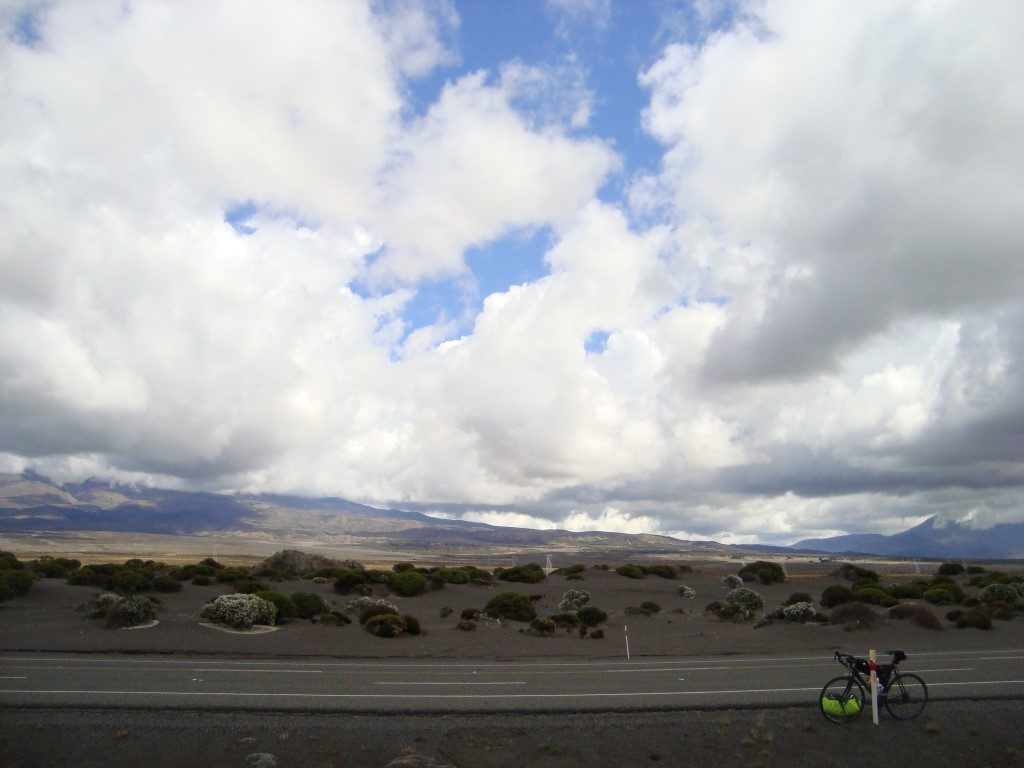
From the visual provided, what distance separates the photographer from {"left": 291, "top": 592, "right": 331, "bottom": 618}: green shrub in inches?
1128

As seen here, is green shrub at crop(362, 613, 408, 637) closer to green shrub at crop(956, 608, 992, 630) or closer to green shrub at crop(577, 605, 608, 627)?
green shrub at crop(577, 605, 608, 627)

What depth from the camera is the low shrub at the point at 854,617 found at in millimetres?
28594

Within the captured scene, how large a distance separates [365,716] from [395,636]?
1352cm

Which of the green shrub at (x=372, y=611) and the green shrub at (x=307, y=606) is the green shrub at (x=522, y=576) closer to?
the green shrub at (x=372, y=611)

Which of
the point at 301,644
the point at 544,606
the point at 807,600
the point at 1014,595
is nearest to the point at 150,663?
the point at 301,644

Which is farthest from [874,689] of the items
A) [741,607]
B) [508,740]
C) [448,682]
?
[741,607]

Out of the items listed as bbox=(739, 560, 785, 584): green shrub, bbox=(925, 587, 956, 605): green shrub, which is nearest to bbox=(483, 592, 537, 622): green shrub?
bbox=(925, 587, 956, 605): green shrub

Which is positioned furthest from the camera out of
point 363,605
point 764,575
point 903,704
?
point 764,575

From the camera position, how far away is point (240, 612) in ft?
84.8

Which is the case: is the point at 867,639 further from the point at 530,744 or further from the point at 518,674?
the point at 530,744

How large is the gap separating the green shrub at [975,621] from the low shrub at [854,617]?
3091 millimetres

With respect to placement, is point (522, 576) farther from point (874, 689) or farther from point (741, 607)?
point (874, 689)

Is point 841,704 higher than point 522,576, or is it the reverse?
point 522,576

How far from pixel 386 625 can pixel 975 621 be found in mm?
23702
